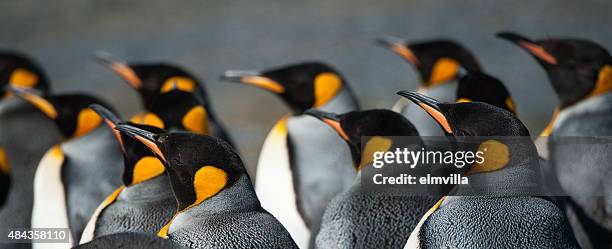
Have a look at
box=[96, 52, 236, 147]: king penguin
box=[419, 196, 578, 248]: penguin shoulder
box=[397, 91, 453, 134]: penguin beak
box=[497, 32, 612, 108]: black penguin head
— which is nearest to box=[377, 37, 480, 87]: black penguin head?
box=[497, 32, 612, 108]: black penguin head

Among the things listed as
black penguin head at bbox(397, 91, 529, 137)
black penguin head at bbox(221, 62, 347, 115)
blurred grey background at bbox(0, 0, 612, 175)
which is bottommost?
blurred grey background at bbox(0, 0, 612, 175)

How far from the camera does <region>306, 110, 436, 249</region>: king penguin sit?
2.07 meters

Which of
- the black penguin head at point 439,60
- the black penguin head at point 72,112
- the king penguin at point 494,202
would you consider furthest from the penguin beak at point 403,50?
the king penguin at point 494,202

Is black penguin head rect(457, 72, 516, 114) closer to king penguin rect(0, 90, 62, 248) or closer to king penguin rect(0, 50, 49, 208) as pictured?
king penguin rect(0, 90, 62, 248)

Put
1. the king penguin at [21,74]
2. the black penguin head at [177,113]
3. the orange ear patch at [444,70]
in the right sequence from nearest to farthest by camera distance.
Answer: the black penguin head at [177,113], the orange ear patch at [444,70], the king penguin at [21,74]

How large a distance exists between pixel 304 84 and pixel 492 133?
1297 millimetres

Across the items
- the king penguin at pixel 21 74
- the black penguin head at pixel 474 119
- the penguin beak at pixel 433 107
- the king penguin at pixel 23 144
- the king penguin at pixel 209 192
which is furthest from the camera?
the king penguin at pixel 21 74

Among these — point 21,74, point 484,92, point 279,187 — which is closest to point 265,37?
point 21,74

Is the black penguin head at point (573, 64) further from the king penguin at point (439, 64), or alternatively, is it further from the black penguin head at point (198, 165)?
the black penguin head at point (198, 165)

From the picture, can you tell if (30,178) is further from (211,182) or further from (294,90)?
(211,182)

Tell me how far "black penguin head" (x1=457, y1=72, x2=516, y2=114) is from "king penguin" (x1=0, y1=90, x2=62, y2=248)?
1551mm

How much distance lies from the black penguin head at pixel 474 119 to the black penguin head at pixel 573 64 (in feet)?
2.84

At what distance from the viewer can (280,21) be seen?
19.9ft

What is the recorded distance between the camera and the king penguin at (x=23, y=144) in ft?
10.7
